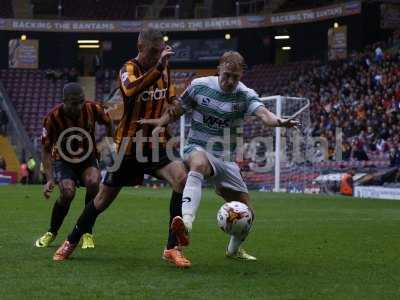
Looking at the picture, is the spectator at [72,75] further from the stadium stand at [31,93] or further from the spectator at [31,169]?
the spectator at [31,169]

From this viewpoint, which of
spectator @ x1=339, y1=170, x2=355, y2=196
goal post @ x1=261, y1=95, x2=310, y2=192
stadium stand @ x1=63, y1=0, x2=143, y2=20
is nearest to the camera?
spectator @ x1=339, y1=170, x2=355, y2=196

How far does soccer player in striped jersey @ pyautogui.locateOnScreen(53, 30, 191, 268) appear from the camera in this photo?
7449 millimetres

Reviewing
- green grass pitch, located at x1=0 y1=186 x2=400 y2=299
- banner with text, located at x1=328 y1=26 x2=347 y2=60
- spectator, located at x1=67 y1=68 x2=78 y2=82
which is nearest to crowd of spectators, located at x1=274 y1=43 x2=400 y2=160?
banner with text, located at x1=328 y1=26 x2=347 y2=60

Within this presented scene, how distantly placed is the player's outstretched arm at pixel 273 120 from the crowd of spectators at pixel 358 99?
2154cm

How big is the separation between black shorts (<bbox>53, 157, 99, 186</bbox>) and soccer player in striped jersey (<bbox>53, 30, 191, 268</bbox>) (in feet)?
4.49

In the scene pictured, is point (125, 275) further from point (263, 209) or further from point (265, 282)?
point (263, 209)

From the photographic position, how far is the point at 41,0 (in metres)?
49.1

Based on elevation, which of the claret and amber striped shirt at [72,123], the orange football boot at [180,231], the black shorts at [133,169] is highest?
the claret and amber striped shirt at [72,123]

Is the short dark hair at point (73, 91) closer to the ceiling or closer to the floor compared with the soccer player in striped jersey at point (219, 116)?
closer to the ceiling

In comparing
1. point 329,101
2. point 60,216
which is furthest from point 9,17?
point 60,216

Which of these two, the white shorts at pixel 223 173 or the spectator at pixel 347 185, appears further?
the spectator at pixel 347 185

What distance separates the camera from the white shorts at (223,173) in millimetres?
7668

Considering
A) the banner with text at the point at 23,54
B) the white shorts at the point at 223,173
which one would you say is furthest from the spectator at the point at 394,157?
the banner with text at the point at 23,54

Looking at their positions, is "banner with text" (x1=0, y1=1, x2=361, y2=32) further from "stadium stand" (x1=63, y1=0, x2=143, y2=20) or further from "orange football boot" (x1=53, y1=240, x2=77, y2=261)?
"orange football boot" (x1=53, y1=240, x2=77, y2=261)
